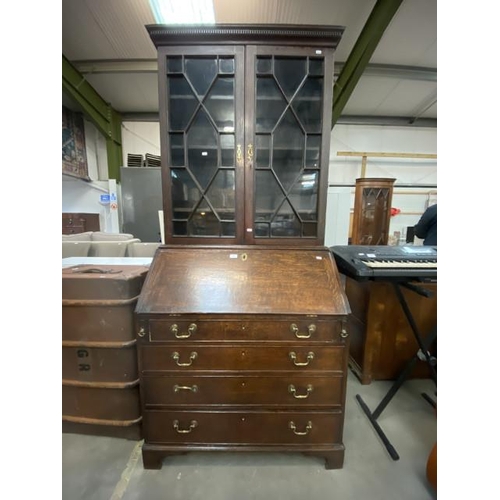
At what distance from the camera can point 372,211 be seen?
385 centimetres

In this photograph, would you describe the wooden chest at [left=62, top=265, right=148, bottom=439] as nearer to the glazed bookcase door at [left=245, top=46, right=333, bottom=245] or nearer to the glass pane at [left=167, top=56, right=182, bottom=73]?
the glazed bookcase door at [left=245, top=46, right=333, bottom=245]

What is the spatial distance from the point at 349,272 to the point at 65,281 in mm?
1609

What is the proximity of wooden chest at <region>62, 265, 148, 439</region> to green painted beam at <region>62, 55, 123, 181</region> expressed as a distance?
3702 millimetres

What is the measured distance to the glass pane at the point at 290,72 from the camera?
1.26 metres

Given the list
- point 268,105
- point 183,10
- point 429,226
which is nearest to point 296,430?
point 268,105

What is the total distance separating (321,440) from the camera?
115cm

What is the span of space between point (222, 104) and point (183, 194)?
576 millimetres

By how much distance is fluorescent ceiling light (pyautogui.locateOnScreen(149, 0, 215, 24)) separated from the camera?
6.38ft

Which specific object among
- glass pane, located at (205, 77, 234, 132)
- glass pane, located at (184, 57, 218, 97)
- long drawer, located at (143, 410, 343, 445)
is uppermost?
glass pane, located at (184, 57, 218, 97)

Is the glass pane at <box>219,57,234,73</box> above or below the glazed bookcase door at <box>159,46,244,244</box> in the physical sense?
above

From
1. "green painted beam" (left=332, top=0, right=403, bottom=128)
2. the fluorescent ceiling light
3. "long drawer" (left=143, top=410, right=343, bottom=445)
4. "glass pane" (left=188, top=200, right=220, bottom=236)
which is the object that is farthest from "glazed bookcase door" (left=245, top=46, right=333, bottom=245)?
"green painted beam" (left=332, top=0, right=403, bottom=128)

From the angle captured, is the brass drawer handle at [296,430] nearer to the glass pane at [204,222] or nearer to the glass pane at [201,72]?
the glass pane at [204,222]
